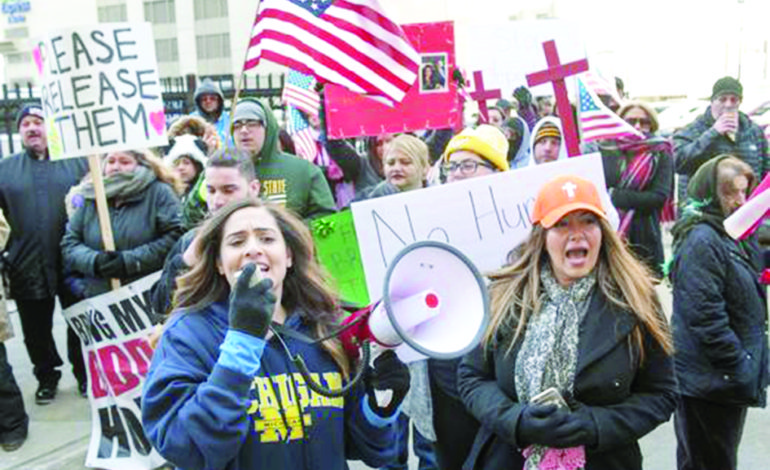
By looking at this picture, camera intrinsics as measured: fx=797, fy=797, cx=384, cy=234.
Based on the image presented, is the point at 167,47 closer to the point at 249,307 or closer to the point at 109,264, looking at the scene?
the point at 109,264

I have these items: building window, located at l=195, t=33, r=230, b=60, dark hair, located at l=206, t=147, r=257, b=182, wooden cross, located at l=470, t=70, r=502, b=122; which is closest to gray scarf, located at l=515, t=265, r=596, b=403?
dark hair, located at l=206, t=147, r=257, b=182

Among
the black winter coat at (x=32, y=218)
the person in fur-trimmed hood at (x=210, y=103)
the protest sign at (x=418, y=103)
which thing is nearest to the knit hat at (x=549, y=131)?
the protest sign at (x=418, y=103)

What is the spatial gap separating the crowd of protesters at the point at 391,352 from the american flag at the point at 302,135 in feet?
4.55

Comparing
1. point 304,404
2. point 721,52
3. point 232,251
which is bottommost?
point 304,404

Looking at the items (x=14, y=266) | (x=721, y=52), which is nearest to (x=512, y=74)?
(x=14, y=266)

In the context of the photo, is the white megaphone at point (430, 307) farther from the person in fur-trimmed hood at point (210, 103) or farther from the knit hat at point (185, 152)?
the person in fur-trimmed hood at point (210, 103)

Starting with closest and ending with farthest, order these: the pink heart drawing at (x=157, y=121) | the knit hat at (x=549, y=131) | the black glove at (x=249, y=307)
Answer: the black glove at (x=249, y=307), the pink heart drawing at (x=157, y=121), the knit hat at (x=549, y=131)

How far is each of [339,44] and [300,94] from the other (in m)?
3.73

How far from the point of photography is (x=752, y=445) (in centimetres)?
465

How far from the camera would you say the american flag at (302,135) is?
7566 mm

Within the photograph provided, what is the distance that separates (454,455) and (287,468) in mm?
1404

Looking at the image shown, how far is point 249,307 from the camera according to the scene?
189 centimetres

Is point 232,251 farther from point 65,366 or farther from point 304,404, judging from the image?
point 65,366

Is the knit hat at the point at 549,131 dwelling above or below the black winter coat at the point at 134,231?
above
